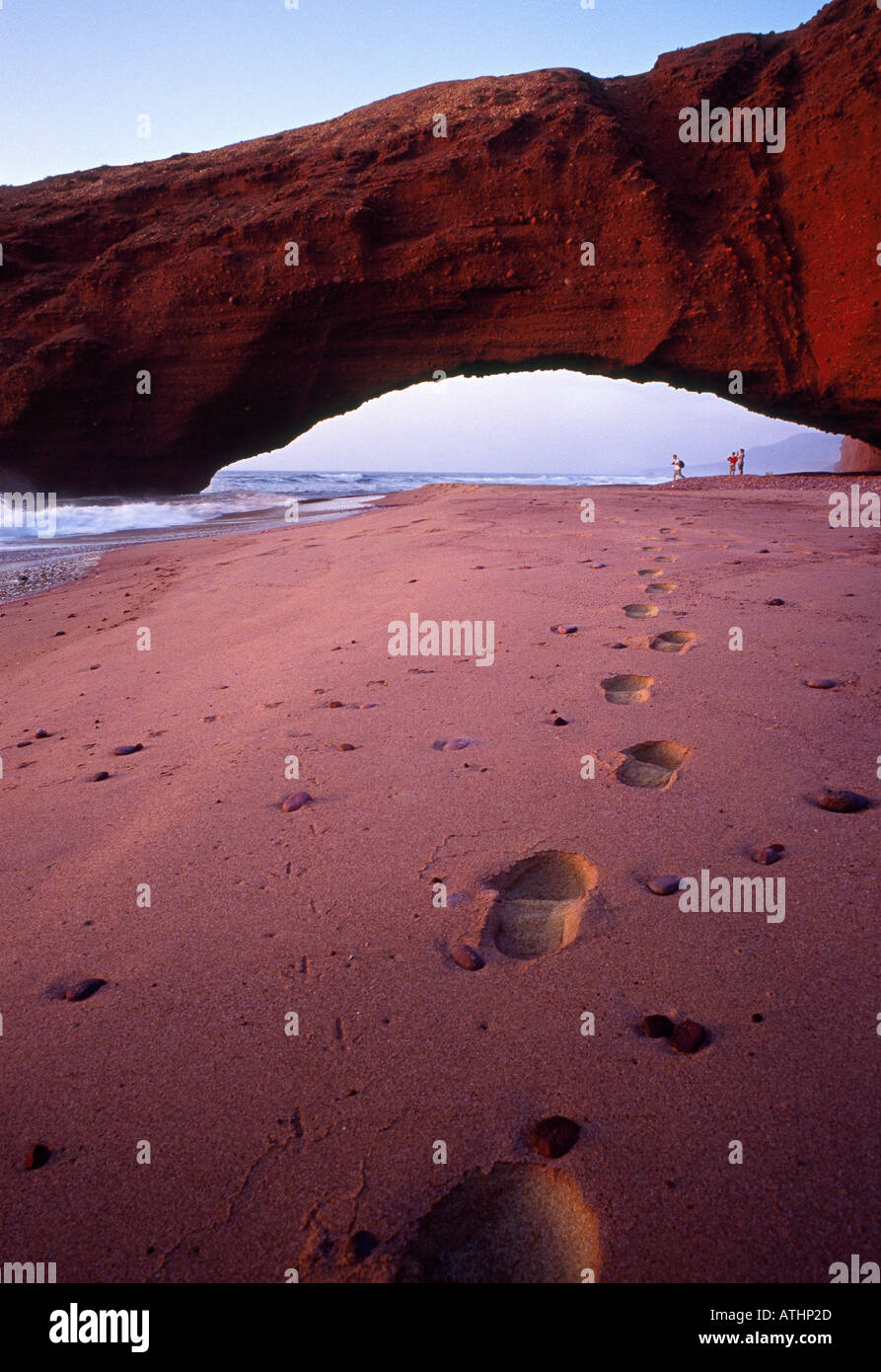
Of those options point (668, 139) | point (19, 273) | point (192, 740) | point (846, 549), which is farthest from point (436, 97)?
point (192, 740)

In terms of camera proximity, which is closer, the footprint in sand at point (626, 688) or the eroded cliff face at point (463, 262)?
the footprint in sand at point (626, 688)

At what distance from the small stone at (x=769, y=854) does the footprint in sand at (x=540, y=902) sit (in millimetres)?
385

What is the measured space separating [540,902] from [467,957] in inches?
10.3

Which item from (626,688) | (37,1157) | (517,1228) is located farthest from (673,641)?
(37,1157)

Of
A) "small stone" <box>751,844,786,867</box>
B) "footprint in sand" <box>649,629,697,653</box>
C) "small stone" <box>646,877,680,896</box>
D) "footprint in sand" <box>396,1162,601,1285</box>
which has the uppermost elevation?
"footprint in sand" <box>649,629,697,653</box>

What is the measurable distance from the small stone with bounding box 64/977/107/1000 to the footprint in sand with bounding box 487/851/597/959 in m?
0.84

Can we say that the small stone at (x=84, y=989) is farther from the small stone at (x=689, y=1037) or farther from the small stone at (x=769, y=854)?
the small stone at (x=769, y=854)

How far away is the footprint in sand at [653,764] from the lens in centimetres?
204

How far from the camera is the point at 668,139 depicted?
43.4ft

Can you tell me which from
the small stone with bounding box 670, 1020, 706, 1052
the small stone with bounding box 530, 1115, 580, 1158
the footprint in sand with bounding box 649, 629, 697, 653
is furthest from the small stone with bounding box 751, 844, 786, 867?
the footprint in sand with bounding box 649, 629, 697, 653

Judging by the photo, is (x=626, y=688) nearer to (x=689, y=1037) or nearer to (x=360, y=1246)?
(x=689, y=1037)

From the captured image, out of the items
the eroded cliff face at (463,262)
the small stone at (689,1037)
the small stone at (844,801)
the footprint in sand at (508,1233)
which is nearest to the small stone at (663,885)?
the small stone at (689,1037)

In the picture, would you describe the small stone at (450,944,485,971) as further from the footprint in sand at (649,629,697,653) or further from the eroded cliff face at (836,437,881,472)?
the eroded cliff face at (836,437,881,472)

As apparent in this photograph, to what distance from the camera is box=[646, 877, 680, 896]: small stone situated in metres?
1.56
